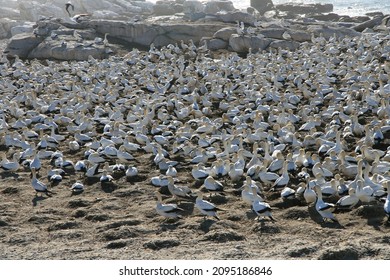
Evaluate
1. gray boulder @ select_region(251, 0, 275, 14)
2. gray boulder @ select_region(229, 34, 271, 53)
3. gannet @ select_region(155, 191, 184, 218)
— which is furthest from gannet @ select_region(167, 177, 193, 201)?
gray boulder @ select_region(251, 0, 275, 14)

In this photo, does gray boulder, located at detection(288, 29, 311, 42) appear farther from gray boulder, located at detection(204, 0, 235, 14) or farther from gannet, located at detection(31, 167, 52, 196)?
gannet, located at detection(31, 167, 52, 196)

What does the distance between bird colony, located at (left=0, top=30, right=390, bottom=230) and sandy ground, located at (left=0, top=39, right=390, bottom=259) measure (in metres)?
0.17

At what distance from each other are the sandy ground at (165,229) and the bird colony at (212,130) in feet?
0.55

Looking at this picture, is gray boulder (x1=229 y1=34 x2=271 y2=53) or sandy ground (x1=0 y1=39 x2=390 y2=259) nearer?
sandy ground (x1=0 y1=39 x2=390 y2=259)

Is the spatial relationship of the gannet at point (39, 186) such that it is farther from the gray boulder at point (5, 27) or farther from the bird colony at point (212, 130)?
the gray boulder at point (5, 27)

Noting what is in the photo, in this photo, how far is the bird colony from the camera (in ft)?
46.0

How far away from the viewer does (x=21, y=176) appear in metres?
16.3

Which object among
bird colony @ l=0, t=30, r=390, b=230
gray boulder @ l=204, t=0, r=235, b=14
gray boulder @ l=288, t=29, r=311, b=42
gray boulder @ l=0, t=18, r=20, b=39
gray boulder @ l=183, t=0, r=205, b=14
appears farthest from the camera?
gray boulder @ l=183, t=0, r=205, b=14

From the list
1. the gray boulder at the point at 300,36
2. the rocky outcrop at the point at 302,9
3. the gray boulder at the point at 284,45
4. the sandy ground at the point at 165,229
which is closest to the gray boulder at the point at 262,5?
the rocky outcrop at the point at 302,9

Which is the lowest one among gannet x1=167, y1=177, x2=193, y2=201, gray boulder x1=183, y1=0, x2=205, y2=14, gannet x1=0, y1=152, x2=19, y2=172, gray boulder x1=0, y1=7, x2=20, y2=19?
gray boulder x1=0, y1=7, x2=20, y2=19

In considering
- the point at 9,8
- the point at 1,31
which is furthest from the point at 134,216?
the point at 9,8

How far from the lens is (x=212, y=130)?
742 inches

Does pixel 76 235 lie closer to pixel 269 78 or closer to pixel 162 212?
pixel 162 212
